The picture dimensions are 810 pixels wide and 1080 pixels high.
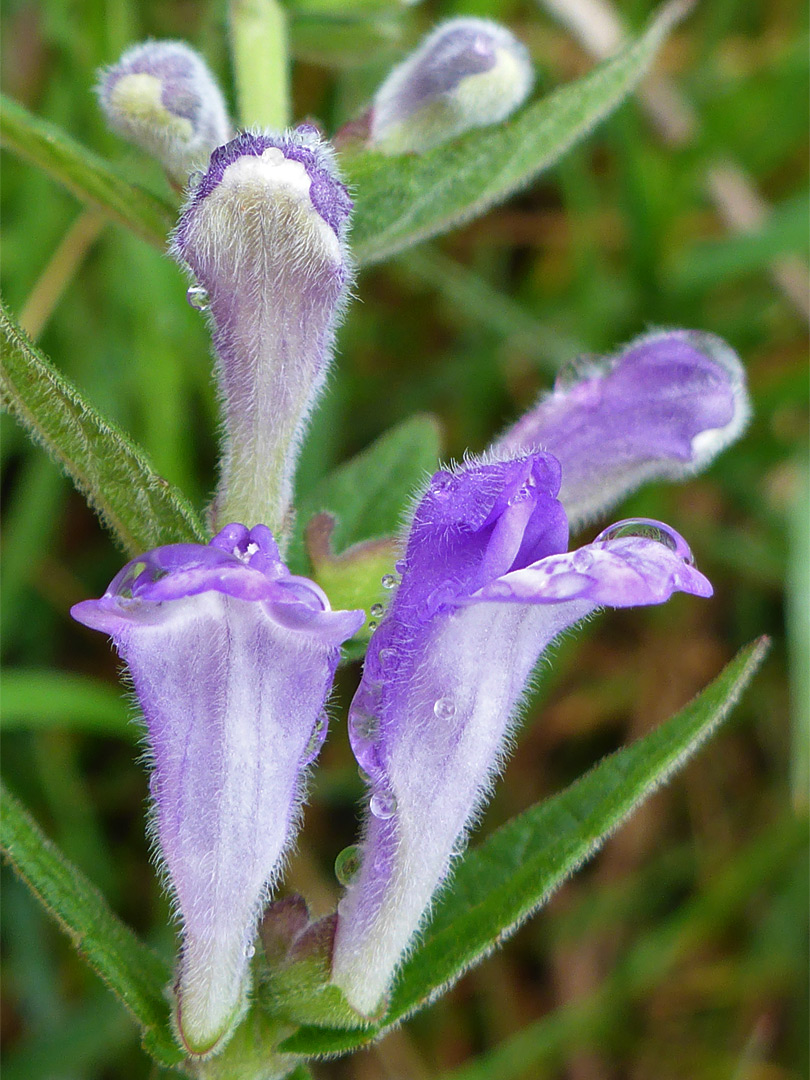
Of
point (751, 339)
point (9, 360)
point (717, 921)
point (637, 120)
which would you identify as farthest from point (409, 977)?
point (637, 120)

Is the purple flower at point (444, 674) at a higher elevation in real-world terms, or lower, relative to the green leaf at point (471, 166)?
lower

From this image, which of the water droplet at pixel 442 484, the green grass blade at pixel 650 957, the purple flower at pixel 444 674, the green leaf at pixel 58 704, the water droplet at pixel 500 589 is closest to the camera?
the water droplet at pixel 500 589

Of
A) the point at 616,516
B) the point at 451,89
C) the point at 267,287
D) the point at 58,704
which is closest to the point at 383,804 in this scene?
the point at 267,287

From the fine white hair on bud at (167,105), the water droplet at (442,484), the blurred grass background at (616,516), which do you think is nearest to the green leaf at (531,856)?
the water droplet at (442,484)

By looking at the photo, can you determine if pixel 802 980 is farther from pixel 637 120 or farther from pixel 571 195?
pixel 637 120

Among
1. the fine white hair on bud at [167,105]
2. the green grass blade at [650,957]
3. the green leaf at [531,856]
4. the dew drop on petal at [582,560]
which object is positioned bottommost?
the green grass blade at [650,957]

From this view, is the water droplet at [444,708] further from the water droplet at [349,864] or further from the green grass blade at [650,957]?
the green grass blade at [650,957]
